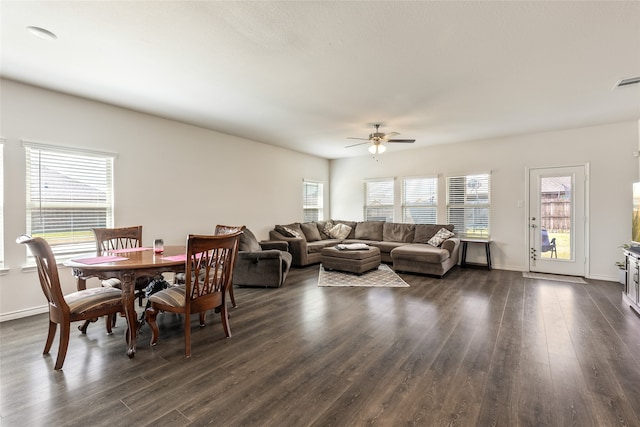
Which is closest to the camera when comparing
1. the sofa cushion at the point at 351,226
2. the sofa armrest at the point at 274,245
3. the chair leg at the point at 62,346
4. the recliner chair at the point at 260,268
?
the chair leg at the point at 62,346

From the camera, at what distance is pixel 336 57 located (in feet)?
9.00

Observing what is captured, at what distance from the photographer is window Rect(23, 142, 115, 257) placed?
→ 11.2ft

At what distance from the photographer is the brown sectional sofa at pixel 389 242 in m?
5.25

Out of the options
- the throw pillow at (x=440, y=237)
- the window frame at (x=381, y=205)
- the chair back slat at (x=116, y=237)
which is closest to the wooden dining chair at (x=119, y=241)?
the chair back slat at (x=116, y=237)

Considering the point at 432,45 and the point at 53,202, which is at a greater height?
the point at 432,45

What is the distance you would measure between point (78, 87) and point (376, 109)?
12.2 feet

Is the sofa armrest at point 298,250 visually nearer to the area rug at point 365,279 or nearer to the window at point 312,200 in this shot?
the area rug at point 365,279

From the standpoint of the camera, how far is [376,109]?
4.14 m

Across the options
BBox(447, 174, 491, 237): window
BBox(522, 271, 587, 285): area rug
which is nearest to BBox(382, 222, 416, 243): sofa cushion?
BBox(447, 174, 491, 237): window

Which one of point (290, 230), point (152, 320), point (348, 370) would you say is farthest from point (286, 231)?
point (348, 370)

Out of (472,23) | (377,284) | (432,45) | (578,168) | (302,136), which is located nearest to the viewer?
(472,23)

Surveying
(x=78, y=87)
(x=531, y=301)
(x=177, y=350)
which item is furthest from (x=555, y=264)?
(x=78, y=87)

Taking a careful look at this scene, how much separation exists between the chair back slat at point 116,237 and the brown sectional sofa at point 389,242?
294cm

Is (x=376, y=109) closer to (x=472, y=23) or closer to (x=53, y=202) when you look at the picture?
(x=472, y=23)
